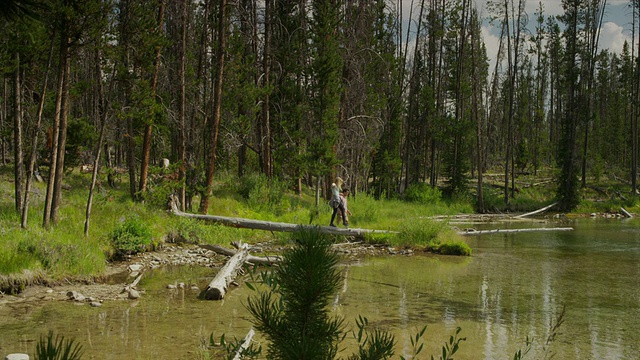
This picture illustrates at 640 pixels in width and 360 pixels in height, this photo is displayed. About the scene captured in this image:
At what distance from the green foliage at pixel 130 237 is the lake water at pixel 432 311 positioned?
1554 mm

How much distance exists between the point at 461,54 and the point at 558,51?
19.9 meters

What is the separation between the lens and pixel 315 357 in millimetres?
2752

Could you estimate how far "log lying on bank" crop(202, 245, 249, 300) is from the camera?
9375 millimetres

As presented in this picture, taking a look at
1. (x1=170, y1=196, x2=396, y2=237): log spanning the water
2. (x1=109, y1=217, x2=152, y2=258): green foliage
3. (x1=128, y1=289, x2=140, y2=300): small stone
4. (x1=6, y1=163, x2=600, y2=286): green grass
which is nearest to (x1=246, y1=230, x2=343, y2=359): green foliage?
(x1=6, y1=163, x2=600, y2=286): green grass

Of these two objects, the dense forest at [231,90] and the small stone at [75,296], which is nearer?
the small stone at [75,296]

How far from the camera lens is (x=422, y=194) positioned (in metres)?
32.1

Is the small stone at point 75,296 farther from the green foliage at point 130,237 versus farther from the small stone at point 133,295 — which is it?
the green foliage at point 130,237

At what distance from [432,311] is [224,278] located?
3995mm

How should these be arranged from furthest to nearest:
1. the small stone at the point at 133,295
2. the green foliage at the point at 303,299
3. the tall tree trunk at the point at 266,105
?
1. the tall tree trunk at the point at 266,105
2. the small stone at the point at 133,295
3. the green foliage at the point at 303,299

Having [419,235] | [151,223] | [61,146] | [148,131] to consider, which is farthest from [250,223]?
[61,146]

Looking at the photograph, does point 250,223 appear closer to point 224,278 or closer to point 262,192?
point 262,192

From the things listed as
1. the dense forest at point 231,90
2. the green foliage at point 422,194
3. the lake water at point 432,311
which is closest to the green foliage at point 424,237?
the lake water at point 432,311

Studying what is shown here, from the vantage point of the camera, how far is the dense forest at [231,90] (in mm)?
11773

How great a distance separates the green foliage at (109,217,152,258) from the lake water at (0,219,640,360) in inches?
61.2
